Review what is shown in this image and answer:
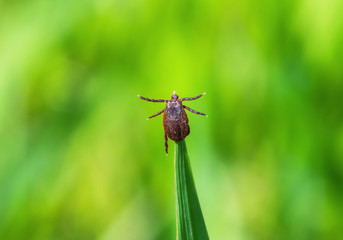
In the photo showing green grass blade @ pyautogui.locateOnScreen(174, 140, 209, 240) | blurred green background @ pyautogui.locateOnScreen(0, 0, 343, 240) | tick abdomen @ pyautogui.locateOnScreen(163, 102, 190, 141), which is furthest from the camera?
blurred green background @ pyautogui.locateOnScreen(0, 0, 343, 240)

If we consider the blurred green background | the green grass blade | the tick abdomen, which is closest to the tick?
the tick abdomen

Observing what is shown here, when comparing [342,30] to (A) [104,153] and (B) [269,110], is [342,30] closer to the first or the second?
(B) [269,110]

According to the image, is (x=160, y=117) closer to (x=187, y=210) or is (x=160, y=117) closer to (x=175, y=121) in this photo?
(x=175, y=121)

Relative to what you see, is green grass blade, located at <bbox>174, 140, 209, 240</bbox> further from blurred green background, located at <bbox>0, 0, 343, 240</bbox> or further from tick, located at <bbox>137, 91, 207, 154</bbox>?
blurred green background, located at <bbox>0, 0, 343, 240</bbox>

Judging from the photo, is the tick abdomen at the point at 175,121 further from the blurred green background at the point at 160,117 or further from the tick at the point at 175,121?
the blurred green background at the point at 160,117

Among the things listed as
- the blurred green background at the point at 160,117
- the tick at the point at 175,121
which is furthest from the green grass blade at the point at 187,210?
the blurred green background at the point at 160,117

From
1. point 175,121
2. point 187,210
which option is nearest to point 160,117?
point 175,121
